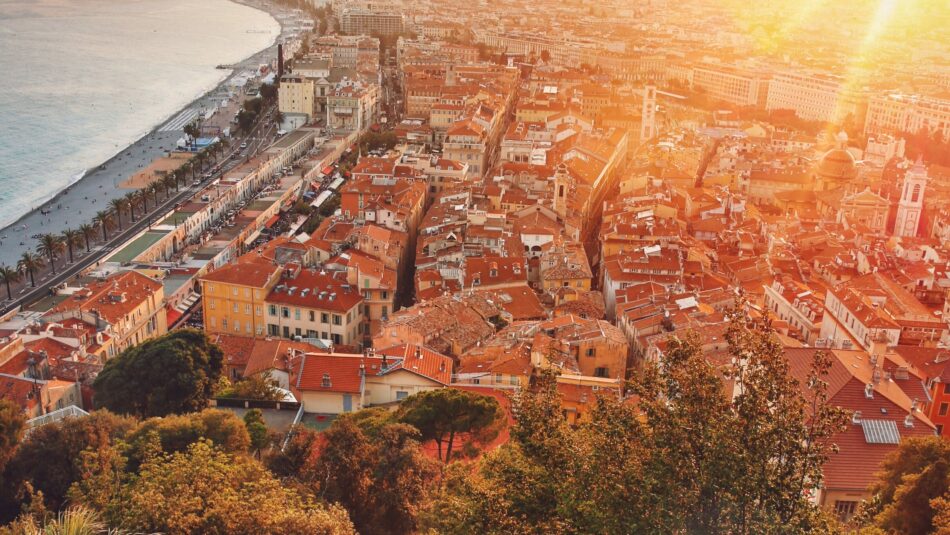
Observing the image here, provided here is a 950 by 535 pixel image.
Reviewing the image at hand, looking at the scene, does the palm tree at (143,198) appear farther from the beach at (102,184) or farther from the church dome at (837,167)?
the church dome at (837,167)

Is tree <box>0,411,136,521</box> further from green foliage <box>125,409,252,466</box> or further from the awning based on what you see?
the awning

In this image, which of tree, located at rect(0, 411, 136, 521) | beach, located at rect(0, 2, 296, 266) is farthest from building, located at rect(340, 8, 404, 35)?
tree, located at rect(0, 411, 136, 521)

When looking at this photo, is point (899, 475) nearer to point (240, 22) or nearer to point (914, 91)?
point (914, 91)

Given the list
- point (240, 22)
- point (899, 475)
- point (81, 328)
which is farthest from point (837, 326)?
point (240, 22)

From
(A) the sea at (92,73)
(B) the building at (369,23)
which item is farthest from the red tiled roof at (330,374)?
(B) the building at (369,23)

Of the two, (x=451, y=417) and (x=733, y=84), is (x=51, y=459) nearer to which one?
(x=451, y=417)

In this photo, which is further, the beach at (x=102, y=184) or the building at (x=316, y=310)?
the beach at (x=102, y=184)
